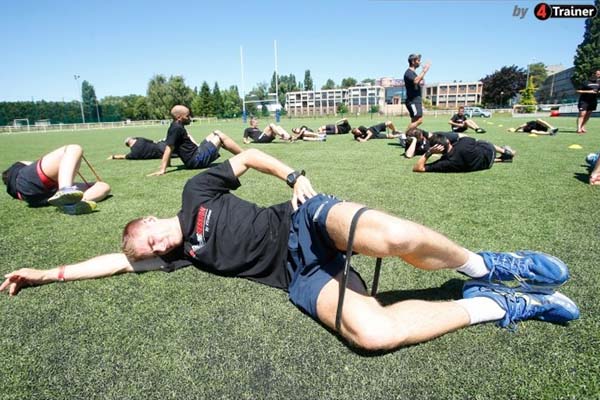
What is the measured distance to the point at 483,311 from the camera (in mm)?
2123

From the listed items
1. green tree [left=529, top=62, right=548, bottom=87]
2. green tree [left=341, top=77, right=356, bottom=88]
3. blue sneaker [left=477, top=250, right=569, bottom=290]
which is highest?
green tree [left=341, top=77, right=356, bottom=88]

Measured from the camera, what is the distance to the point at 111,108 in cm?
Result: 8556

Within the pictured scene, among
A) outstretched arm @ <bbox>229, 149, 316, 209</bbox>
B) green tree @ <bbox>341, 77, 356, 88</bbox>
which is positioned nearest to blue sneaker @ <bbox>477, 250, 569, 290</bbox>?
outstretched arm @ <bbox>229, 149, 316, 209</bbox>

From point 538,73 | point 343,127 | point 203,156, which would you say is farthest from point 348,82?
point 203,156

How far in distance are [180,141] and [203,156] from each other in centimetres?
64

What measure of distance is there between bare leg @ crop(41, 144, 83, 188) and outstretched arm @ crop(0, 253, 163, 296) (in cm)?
192

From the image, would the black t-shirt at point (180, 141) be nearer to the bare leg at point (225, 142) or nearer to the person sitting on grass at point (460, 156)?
the bare leg at point (225, 142)

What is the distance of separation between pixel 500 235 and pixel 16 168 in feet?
21.3

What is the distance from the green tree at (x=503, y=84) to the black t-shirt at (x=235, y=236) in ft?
310

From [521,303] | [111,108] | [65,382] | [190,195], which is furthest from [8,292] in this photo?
[111,108]

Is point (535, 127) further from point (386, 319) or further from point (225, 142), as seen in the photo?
point (386, 319)

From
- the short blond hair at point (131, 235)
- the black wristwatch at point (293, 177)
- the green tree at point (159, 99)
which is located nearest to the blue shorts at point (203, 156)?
the short blond hair at point (131, 235)

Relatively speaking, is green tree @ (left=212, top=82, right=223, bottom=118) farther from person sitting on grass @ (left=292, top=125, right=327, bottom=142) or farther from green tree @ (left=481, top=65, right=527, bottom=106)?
person sitting on grass @ (left=292, top=125, right=327, bottom=142)

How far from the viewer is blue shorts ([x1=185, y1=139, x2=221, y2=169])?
8055 mm
